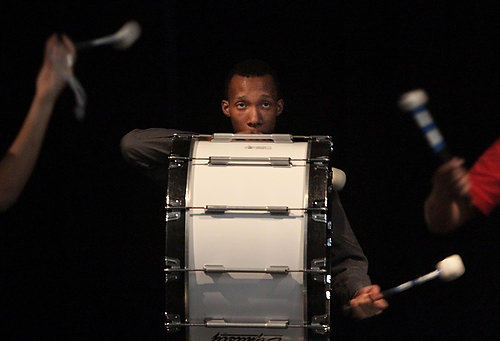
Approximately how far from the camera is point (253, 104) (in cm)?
383

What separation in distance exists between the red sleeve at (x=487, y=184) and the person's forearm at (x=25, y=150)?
120 cm

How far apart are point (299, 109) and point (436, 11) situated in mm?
701

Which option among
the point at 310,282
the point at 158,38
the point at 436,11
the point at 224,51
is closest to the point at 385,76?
the point at 436,11

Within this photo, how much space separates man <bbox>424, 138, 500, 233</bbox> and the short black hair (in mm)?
1299

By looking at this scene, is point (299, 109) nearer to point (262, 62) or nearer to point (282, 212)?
point (262, 62)

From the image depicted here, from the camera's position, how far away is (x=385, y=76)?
4086 mm

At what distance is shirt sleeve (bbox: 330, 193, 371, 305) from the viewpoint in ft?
11.5

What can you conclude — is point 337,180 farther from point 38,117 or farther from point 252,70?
point 38,117

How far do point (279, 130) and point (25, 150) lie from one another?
1657 millimetres

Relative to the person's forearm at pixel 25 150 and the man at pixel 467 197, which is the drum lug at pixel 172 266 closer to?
the person's forearm at pixel 25 150

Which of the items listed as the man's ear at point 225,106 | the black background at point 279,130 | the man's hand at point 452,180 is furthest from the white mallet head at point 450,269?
the man's ear at point 225,106

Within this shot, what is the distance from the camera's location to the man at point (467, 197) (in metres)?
2.68

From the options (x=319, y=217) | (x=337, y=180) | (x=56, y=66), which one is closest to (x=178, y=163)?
(x=319, y=217)

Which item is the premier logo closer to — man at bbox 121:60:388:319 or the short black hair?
man at bbox 121:60:388:319
